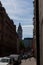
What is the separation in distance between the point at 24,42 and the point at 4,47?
67.1 metres

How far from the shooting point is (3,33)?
91188 mm

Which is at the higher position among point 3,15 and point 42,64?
point 3,15

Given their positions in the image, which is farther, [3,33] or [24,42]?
[24,42]

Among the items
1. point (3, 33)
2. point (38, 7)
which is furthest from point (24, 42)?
point (38, 7)

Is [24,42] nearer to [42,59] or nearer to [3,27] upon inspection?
[3,27]

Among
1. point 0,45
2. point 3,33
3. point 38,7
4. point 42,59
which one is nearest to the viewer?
point 42,59

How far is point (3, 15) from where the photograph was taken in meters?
89.9

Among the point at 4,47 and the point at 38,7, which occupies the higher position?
the point at 38,7

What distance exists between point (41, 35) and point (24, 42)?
145 m

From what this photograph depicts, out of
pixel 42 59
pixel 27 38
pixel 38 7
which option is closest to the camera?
pixel 42 59

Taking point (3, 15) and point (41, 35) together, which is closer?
point (41, 35)

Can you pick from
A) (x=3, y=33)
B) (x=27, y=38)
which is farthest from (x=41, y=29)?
(x=27, y=38)

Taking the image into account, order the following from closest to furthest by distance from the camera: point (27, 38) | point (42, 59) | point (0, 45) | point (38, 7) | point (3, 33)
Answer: point (42, 59)
point (38, 7)
point (0, 45)
point (3, 33)
point (27, 38)

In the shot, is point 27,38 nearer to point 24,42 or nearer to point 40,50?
point 24,42
